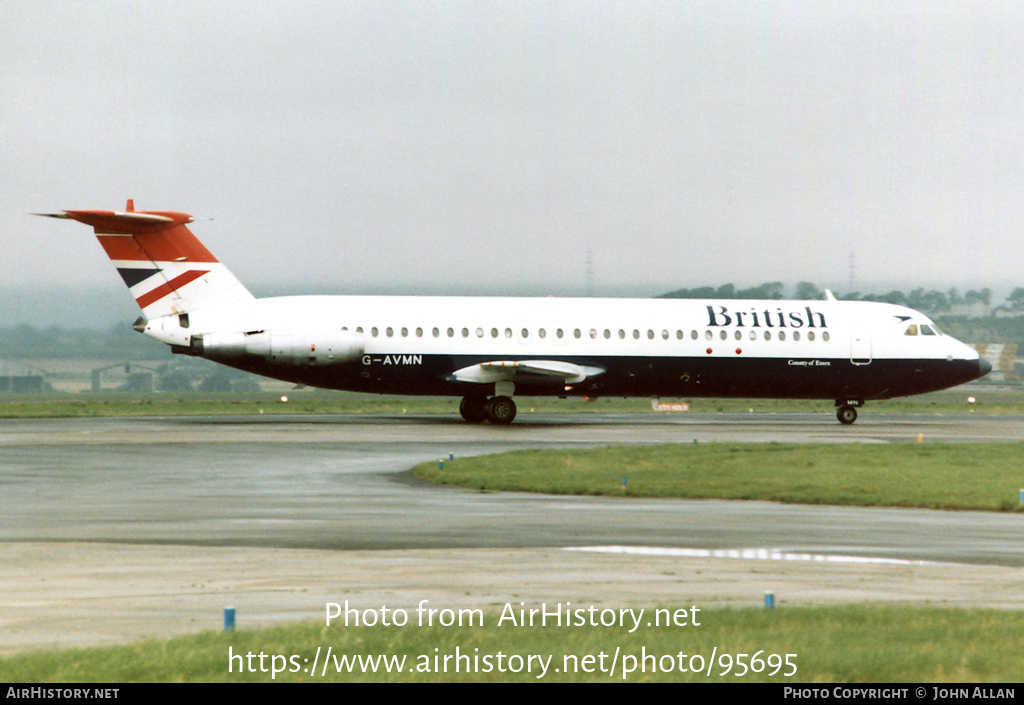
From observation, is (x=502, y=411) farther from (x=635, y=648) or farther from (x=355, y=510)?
(x=635, y=648)

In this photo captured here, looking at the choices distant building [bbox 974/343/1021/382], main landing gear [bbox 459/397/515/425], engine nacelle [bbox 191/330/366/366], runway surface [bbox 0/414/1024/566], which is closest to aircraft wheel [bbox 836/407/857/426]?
main landing gear [bbox 459/397/515/425]

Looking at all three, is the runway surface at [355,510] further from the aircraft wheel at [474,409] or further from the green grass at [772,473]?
the aircraft wheel at [474,409]

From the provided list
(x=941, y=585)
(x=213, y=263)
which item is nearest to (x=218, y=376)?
(x=213, y=263)

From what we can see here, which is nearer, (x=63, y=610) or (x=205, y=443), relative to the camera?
(x=63, y=610)

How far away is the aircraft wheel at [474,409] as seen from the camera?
3778cm

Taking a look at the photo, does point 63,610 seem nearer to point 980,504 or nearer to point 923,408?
point 980,504

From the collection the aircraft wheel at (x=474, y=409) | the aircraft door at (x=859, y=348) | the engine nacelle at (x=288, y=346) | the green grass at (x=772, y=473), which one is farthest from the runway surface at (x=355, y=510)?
the aircraft door at (x=859, y=348)

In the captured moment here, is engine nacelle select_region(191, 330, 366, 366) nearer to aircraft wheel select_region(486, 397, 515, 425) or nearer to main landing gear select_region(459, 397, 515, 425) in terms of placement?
main landing gear select_region(459, 397, 515, 425)

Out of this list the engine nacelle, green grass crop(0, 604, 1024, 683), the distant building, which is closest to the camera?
green grass crop(0, 604, 1024, 683)

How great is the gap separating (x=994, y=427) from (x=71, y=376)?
62.5 metres

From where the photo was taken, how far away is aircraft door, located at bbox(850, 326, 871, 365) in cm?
3875

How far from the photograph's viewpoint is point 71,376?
8031 cm

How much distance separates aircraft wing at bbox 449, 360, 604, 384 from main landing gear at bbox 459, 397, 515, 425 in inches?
30.8

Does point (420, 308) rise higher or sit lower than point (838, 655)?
higher
